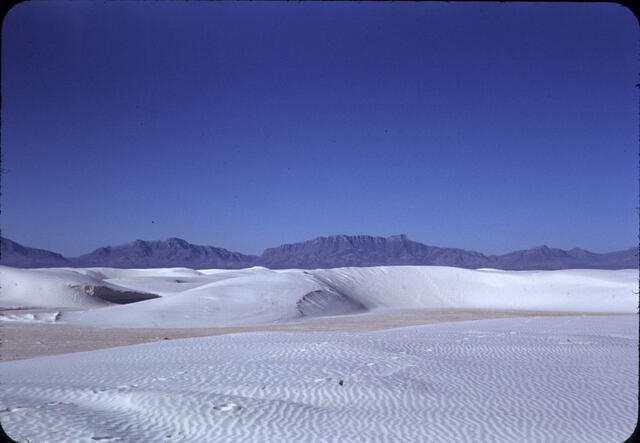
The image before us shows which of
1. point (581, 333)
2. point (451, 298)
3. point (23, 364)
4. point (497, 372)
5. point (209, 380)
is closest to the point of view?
point (209, 380)

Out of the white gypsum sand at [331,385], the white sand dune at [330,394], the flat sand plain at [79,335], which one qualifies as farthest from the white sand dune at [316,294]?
the white sand dune at [330,394]

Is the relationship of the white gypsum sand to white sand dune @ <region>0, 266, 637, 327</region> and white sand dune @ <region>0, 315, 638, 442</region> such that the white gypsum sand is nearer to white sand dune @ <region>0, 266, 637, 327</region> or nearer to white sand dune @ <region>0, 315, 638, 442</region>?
white sand dune @ <region>0, 315, 638, 442</region>

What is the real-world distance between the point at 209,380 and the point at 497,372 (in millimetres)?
4067

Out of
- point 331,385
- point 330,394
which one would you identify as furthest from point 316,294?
point 330,394

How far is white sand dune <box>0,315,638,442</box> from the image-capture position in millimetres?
5289

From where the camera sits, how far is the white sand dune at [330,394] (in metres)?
5.29

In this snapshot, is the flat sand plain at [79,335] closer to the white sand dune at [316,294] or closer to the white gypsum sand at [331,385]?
the white gypsum sand at [331,385]

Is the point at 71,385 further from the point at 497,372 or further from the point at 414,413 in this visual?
the point at 497,372

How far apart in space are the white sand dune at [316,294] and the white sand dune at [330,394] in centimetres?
1232

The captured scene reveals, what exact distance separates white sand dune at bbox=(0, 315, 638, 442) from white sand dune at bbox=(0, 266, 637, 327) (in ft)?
40.4

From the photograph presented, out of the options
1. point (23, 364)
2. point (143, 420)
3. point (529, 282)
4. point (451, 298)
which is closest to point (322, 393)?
point (143, 420)

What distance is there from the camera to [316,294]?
26328 mm

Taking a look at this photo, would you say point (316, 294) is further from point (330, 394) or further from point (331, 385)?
point (330, 394)

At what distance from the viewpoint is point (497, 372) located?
8.00 meters
